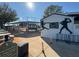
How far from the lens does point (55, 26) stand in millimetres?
7121

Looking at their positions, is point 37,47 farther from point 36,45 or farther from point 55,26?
point 55,26

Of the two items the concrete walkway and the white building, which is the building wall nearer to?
the white building

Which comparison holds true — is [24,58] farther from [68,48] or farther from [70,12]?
[70,12]

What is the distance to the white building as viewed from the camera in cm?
675

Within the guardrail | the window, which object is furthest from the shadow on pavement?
the window

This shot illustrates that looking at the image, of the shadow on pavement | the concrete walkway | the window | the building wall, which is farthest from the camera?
the window

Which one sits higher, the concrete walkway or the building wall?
the building wall

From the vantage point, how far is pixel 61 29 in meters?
7.04

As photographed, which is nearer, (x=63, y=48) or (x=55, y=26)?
(x=63, y=48)

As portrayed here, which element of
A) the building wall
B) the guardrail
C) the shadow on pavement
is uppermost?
the building wall

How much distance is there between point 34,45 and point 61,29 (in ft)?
4.54

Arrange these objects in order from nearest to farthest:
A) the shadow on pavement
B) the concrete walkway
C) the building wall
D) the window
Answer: the concrete walkway → the shadow on pavement → the building wall → the window

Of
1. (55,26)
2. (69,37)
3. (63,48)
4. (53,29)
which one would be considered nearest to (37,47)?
(63,48)

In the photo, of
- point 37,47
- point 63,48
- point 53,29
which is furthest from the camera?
point 53,29
